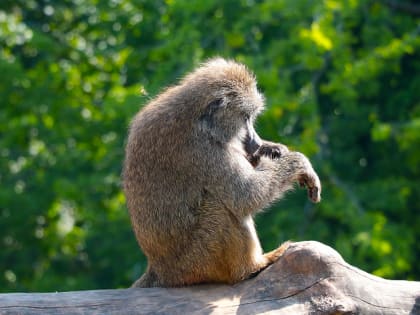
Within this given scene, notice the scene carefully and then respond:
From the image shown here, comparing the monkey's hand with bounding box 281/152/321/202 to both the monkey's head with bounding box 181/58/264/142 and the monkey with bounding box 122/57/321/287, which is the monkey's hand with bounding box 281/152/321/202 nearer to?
the monkey with bounding box 122/57/321/287

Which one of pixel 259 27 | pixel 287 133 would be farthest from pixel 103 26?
pixel 287 133

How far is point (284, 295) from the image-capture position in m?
5.22

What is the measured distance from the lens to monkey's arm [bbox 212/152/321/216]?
5.47m

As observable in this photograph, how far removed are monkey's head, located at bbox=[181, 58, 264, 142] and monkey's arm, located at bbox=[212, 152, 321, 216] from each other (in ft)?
0.95

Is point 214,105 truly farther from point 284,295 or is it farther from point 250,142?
point 284,295

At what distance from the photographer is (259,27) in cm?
1303

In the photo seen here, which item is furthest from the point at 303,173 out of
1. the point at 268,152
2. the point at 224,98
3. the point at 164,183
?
the point at 164,183

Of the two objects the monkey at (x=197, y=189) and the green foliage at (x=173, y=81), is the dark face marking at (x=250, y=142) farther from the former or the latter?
the green foliage at (x=173, y=81)

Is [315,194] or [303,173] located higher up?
[303,173]

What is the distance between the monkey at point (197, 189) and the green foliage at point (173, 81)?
4.72 metres

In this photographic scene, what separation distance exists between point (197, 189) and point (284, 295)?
0.85m

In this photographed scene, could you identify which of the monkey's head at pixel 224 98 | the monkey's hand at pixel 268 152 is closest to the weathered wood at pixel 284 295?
the monkey's hand at pixel 268 152

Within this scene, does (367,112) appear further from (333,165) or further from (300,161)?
(300,161)

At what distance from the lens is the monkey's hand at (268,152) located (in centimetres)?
595
